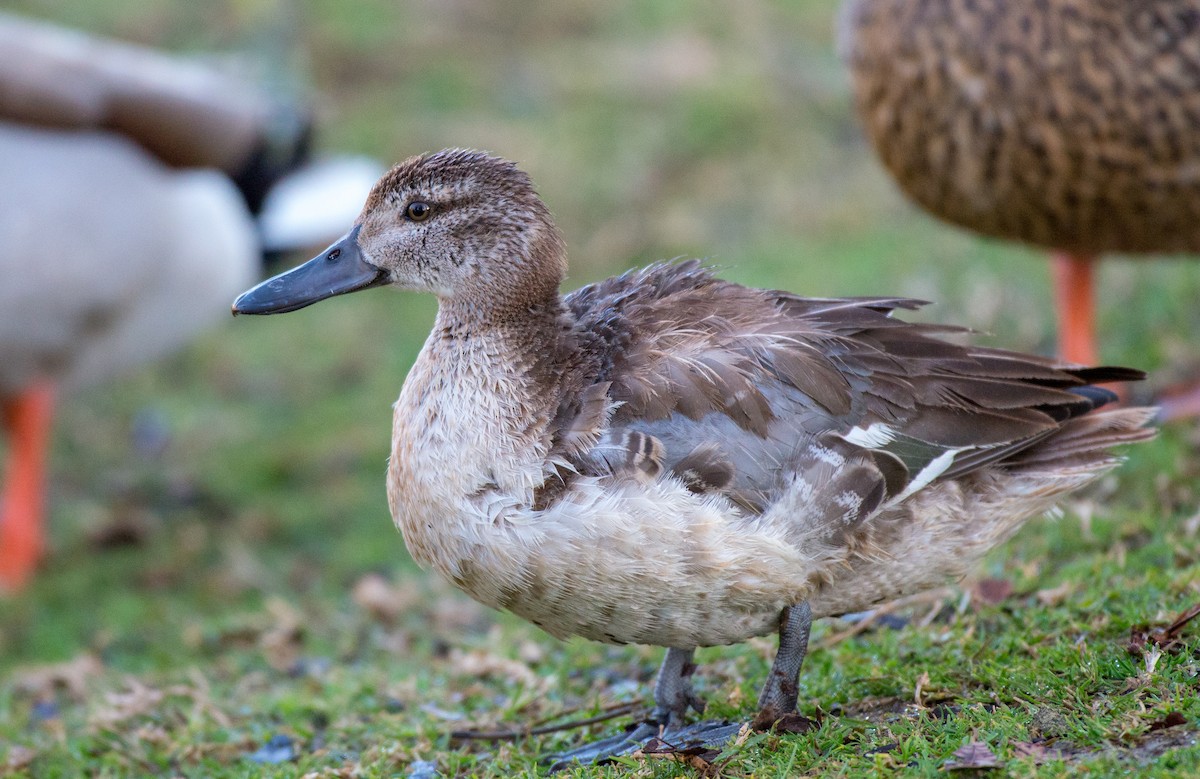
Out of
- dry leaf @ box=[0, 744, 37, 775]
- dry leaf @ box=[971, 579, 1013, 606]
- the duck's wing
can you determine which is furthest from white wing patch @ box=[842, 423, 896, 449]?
dry leaf @ box=[0, 744, 37, 775]

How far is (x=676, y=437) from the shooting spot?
139 inches

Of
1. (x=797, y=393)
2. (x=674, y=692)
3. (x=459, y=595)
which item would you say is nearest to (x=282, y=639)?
(x=459, y=595)

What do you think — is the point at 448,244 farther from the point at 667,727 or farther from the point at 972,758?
the point at 972,758

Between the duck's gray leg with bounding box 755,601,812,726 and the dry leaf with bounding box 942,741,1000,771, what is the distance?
52cm

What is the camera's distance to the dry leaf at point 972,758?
121 inches

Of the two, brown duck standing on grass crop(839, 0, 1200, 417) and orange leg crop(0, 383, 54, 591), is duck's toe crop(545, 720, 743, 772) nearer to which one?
brown duck standing on grass crop(839, 0, 1200, 417)

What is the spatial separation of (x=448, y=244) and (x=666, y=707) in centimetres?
145

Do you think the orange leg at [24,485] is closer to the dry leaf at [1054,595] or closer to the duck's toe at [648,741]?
the duck's toe at [648,741]

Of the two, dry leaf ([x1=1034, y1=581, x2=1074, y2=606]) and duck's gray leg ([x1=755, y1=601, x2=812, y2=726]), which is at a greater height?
duck's gray leg ([x1=755, y1=601, x2=812, y2=726])

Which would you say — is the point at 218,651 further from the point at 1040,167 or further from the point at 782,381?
the point at 1040,167

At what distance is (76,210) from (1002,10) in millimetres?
4691

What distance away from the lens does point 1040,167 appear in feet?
17.1

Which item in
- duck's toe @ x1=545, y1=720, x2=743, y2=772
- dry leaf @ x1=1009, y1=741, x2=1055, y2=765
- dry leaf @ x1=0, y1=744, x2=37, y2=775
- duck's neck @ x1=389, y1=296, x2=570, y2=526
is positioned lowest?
dry leaf @ x1=0, y1=744, x2=37, y2=775

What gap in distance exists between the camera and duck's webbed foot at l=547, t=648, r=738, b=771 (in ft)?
12.1
